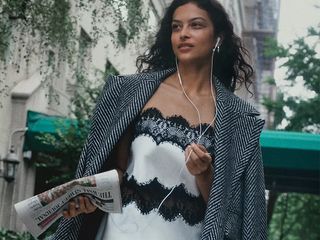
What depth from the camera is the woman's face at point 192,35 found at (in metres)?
2.19

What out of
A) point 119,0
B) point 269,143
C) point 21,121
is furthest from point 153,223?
point 21,121

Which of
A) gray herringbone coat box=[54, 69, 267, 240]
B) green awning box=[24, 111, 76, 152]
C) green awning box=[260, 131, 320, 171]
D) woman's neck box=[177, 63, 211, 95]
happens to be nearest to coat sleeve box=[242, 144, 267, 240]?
gray herringbone coat box=[54, 69, 267, 240]

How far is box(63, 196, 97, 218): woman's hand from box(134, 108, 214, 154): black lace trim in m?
0.26

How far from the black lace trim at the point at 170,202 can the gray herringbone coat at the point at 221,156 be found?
0.07 meters

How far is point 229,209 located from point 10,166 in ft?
30.2

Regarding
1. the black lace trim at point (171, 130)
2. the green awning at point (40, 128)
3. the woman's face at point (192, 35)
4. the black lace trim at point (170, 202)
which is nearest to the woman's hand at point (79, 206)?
the black lace trim at point (170, 202)

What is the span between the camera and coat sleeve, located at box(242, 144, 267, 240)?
1.95 metres

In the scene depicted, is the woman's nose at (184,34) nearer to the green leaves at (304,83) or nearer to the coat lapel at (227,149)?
the coat lapel at (227,149)

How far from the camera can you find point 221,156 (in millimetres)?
1984

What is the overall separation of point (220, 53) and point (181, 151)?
20.3 inches

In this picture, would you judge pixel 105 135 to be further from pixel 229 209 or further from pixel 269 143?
pixel 269 143

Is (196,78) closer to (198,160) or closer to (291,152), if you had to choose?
(198,160)

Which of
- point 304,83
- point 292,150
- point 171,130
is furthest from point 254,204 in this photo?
point 304,83

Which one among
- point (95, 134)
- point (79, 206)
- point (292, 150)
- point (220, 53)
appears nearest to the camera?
point (79, 206)
